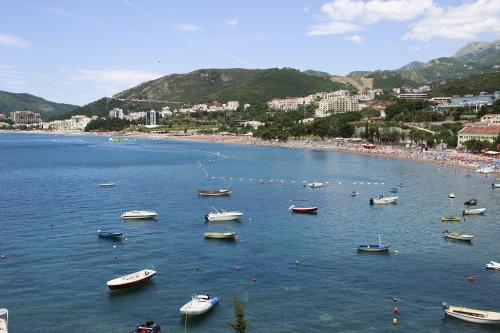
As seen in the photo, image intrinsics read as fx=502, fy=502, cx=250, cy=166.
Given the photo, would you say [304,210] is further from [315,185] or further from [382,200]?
[315,185]

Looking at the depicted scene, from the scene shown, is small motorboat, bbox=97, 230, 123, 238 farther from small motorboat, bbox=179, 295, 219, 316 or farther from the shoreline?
the shoreline

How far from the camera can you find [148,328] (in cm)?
2445

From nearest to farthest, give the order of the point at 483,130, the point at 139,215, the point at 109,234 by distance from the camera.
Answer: the point at 109,234
the point at 139,215
the point at 483,130

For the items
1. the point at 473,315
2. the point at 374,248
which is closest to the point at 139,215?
the point at 374,248

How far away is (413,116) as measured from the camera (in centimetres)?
15875

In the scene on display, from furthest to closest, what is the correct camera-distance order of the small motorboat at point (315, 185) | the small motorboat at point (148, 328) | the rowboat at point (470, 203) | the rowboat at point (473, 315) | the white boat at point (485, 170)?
1. the white boat at point (485, 170)
2. the small motorboat at point (315, 185)
3. the rowboat at point (470, 203)
4. the rowboat at point (473, 315)
5. the small motorboat at point (148, 328)

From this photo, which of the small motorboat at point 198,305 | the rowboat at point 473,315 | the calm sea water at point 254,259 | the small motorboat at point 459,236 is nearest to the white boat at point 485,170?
the calm sea water at point 254,259

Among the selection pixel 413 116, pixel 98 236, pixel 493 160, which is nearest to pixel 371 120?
pixel 413 116

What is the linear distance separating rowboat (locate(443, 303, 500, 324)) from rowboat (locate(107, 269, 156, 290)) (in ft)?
57.3

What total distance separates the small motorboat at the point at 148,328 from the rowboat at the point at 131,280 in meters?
5.57

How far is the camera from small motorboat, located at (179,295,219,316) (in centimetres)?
2667

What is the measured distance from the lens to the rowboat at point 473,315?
2591 centimetres

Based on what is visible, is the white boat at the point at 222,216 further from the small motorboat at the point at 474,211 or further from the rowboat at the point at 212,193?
the small motorboat at the point at 474,211

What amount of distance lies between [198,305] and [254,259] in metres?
9.53
